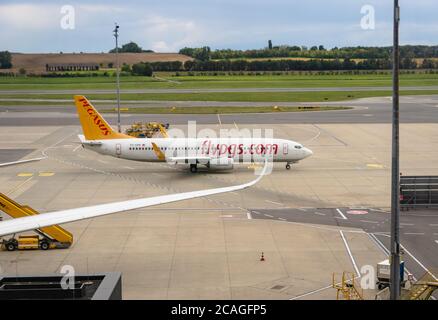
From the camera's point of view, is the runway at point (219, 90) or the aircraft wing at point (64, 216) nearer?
the aircraft wing at point (64, 216)

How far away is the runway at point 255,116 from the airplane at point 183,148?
153 feet

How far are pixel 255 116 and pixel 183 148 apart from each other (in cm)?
5826

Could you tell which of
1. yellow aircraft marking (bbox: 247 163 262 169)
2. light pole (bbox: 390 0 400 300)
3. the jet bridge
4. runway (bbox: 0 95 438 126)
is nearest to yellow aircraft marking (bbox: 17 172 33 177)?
yellow aircraft marking (bbox: 247 163 262 169)

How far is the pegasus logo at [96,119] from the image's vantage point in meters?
66.1

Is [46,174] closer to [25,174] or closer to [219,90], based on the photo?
[25,174]

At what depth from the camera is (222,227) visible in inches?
1725

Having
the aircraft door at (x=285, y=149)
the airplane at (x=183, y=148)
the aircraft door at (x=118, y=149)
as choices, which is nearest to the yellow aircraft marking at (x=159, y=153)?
the airplane at (x=183, y=148)

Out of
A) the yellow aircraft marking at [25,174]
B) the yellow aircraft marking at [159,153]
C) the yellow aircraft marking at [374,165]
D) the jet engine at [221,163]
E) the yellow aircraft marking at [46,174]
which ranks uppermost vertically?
the yellow aircraft marking at [159,153]

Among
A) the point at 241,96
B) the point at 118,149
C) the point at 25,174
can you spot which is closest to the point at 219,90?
the point at 241,96

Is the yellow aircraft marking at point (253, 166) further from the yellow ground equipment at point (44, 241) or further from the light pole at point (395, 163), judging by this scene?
the light pole at point (395, 163)

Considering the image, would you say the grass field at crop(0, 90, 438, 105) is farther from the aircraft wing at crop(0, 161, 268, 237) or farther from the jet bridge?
the aircraft wing at crop(0, 161, 268, 237)

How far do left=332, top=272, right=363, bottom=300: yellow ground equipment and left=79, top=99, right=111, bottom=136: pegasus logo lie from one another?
39125 millimetres

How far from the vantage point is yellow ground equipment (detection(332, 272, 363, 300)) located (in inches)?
1149

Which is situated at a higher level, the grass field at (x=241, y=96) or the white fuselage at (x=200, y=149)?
the grass field at (x=241, y=96)
